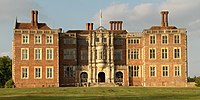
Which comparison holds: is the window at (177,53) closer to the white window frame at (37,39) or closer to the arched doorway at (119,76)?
the arched doorway at (119,76)

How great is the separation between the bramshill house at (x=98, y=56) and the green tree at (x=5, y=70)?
16.1 metres

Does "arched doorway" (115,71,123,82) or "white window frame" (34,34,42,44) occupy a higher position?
"white window frame" (34,34,42,44)

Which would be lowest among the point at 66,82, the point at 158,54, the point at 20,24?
the point at 66,82

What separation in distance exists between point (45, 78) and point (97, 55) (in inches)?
312

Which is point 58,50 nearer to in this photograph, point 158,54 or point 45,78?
point 45,78

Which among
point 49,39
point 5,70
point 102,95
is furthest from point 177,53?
point 5,70

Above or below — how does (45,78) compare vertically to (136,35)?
below

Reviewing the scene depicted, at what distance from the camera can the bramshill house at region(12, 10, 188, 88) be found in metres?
64.0

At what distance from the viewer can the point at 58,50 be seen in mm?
64312

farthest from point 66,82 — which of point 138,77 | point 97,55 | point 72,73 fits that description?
point 138,77

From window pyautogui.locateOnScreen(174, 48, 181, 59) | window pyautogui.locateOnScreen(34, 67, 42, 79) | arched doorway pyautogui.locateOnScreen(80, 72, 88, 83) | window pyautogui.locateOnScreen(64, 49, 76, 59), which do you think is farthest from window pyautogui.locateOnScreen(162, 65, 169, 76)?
window pyautogui.locateOnScreen(34, 67, 42, 79)

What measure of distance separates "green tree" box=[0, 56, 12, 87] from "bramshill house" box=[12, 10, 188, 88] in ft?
53.0

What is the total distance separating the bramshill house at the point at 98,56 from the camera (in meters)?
64.0

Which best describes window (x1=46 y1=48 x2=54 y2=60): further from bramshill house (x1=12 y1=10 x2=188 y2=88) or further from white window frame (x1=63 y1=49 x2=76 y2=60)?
white window frame (x1=63 y1=49 x2=76 y2=60)
